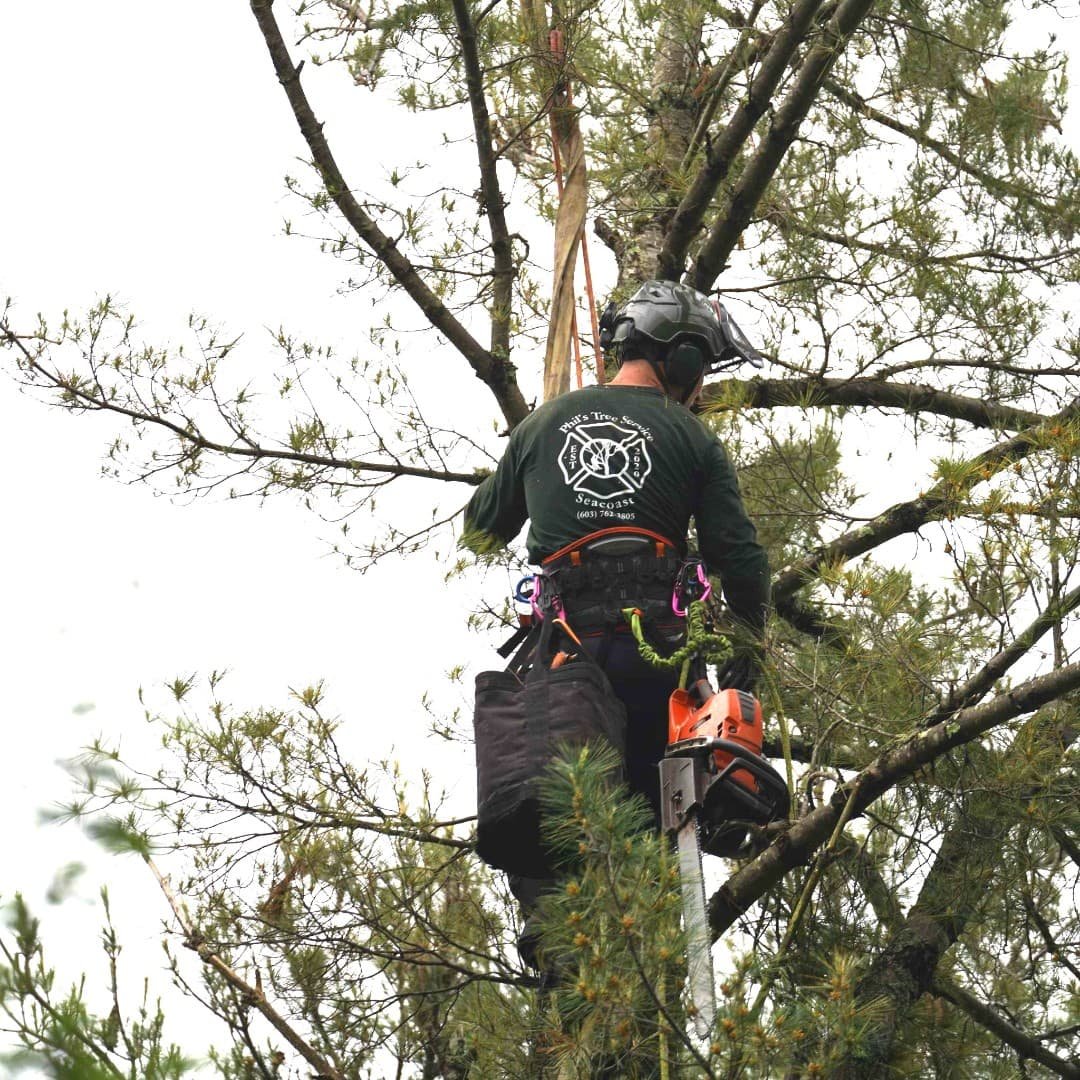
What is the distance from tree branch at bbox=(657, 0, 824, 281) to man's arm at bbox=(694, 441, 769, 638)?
1.17m

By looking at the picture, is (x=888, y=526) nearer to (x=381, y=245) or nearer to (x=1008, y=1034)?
(x=1008, y=1034)

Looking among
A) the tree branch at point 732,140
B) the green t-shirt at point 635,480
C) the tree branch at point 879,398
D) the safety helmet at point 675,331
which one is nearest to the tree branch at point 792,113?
the tree branch at point 732,140

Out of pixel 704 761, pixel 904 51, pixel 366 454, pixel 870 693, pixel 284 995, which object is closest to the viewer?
pixel 704 761

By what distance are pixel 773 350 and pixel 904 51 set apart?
3.74ft

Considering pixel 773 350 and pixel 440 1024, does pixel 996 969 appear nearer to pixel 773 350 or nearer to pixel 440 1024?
pixel 440 1024

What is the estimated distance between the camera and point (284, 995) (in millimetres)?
4297

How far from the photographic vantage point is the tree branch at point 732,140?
480cm

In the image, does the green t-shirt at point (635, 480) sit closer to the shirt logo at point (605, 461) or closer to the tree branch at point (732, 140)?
the shirt logo at point (605, 461)

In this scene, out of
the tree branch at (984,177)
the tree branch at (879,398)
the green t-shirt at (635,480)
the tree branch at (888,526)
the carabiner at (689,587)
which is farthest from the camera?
the tree branch at (984,177)

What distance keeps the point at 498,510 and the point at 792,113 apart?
4.97ft

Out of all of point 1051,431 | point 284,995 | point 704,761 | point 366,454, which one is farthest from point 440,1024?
point 1051,431

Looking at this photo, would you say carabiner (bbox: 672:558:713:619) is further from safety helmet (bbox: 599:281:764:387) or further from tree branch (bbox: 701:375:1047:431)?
tree branch (bbox: 701:375:1047:431)

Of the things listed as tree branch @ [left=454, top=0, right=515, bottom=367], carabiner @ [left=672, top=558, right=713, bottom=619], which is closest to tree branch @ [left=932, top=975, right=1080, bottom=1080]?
carabiner @ [left=672, top=558, right=713, bottom=619]

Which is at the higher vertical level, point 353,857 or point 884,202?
point 884,202
